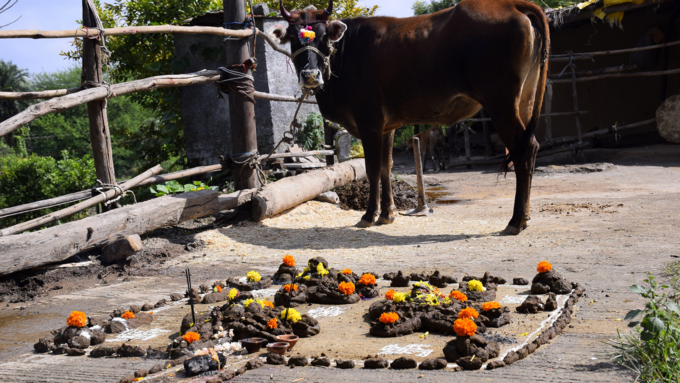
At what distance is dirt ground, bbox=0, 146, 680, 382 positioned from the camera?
2.59 meters

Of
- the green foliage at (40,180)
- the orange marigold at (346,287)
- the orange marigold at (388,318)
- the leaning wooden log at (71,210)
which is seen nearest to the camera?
the orange marigold at (388,318)

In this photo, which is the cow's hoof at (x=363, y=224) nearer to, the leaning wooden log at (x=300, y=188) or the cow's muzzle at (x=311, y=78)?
the leaning wooden log at (x=300, y=188)

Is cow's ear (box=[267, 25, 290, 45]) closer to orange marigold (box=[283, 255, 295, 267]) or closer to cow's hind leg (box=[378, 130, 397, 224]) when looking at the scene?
cow's hind leg (box=[378, 130, 397, 224])

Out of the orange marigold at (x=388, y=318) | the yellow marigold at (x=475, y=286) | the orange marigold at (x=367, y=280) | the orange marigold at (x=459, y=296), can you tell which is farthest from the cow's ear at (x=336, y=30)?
the orange marigold at (x=388, y=318)

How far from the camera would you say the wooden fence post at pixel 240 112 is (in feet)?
23.3

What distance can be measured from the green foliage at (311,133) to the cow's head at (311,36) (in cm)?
279

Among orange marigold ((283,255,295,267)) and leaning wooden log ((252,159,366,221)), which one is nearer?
orange marigold ((283,255,295,267))

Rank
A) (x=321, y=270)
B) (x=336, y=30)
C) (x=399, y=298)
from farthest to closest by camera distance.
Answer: (x=336, y=30) → (x=321, y=270) → (x=399, y=298)

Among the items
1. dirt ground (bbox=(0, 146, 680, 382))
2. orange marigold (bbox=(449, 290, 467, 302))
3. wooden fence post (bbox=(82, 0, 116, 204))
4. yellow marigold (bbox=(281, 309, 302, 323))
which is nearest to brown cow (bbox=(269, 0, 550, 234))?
dirt ground (bbox=(0, 146, 680, 382))

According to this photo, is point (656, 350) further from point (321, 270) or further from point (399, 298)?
point (321, 270)

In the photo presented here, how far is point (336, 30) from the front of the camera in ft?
21.2

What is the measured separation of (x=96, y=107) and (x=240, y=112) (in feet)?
6.48

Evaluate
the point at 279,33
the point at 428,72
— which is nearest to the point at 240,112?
the point at 279,33

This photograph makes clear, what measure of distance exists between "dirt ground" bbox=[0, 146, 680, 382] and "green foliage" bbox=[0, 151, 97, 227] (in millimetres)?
8354
